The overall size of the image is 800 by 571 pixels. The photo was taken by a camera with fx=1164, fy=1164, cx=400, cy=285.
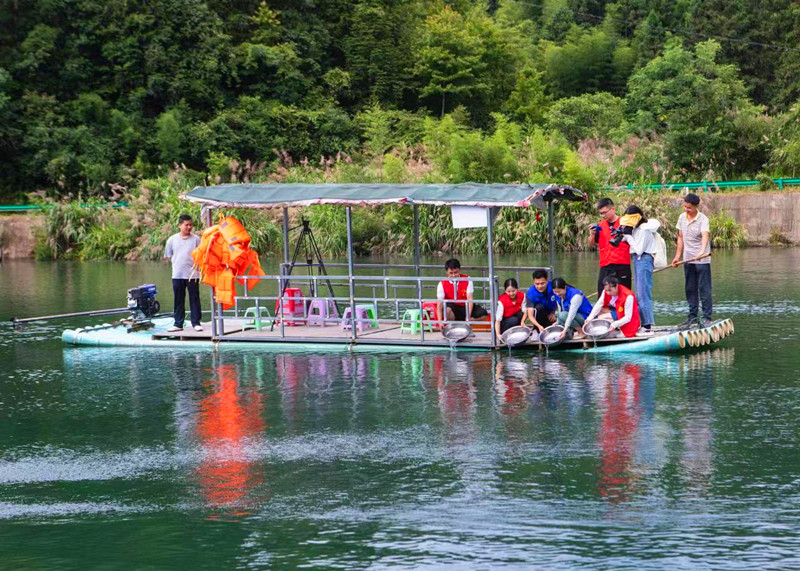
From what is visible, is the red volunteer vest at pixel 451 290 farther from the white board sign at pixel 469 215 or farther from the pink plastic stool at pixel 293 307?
the pink plastic stool at pixel 293 307

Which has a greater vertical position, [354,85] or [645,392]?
[354,85]

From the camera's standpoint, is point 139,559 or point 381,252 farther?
point 381,252

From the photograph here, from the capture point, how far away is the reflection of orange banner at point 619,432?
9.48 meters

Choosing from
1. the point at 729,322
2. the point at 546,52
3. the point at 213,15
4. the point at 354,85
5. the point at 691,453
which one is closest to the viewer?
the point at 691,453

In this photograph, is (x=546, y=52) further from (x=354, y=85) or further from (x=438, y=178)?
(x=438, y=178)

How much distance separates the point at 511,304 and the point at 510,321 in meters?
0.24

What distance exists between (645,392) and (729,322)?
4.22 m

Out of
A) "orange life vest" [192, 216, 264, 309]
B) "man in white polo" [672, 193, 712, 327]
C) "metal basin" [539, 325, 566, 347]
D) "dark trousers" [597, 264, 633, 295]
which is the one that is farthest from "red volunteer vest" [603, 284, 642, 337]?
"orange life vest" [192, 216, 264, 309]

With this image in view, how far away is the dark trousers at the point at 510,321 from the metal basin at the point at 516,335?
0.18 meters

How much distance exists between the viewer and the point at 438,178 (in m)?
39.4

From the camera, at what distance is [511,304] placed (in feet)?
53.5

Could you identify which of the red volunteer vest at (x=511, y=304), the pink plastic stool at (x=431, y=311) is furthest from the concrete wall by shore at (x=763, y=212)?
the red volunteer vest at (x=511, y=304)

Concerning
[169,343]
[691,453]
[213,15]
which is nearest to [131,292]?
[169,343]

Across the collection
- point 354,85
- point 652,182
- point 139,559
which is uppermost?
point 354,85
